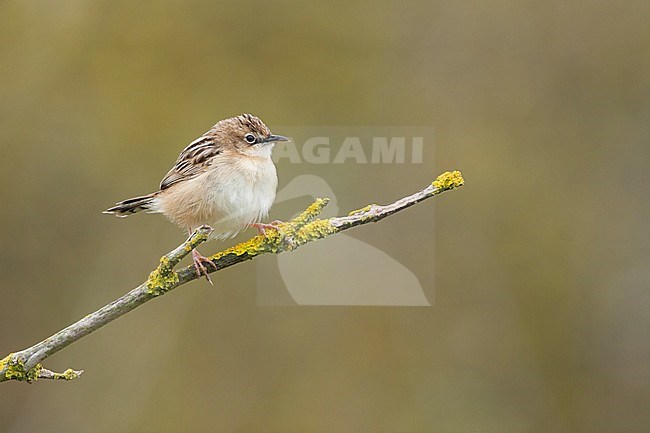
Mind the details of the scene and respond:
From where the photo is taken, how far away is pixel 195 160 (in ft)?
13.3

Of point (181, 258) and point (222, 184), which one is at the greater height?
point (222, 184)

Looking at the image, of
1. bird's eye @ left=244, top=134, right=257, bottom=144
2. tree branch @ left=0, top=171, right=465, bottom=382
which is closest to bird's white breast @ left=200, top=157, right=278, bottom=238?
bird's eye @ left=244, top=134, right=257, bottom=144

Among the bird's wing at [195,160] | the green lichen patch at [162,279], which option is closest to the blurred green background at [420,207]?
the bird's wing at [195,160]

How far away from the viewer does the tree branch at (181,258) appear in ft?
8.43

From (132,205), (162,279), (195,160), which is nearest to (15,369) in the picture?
(162,279)

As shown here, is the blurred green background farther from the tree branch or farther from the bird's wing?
the tree branch

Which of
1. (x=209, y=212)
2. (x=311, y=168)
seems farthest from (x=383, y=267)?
(x=209, y=212)

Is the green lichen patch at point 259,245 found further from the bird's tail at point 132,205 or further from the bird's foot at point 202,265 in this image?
the bird's tail at point 132,205

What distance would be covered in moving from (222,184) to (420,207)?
475cm

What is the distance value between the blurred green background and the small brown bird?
4.37 meters

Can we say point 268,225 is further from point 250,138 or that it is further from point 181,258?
point 250,138

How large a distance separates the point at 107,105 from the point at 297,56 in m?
1.90

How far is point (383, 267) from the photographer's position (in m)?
7.84

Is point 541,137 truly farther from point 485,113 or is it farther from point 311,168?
point 311,168
